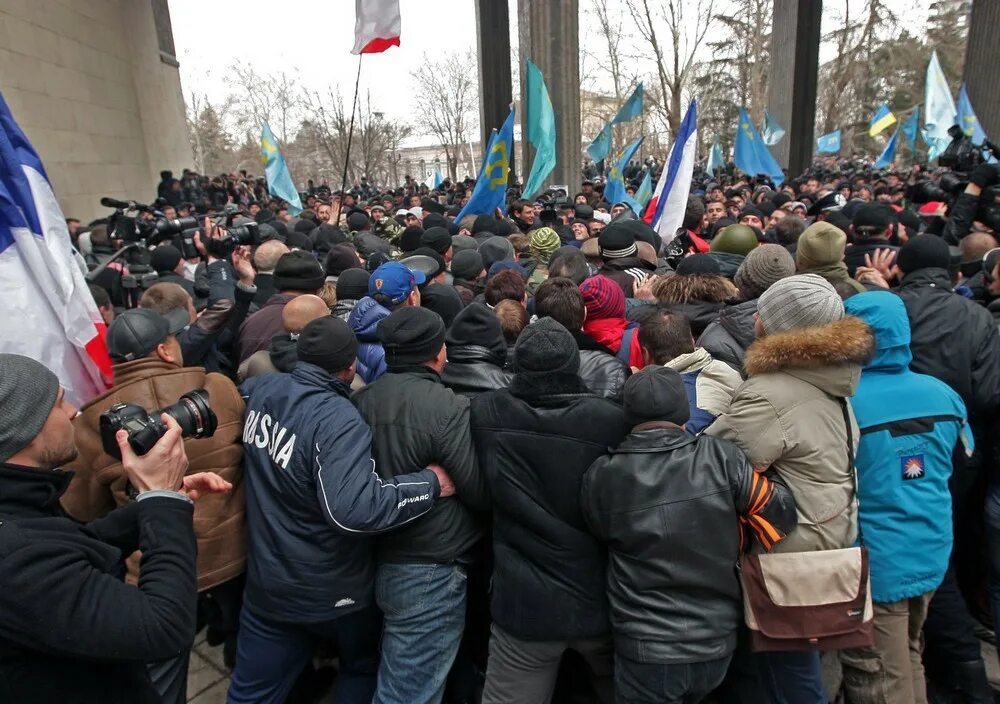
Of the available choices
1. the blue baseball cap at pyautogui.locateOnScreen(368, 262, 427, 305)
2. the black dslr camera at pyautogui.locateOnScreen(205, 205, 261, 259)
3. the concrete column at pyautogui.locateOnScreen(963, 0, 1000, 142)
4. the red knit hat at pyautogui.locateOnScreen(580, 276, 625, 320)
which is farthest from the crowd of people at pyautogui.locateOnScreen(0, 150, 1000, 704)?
the concrete column at pyautogui.locateOnScreen(963, 0, 1000, 142)

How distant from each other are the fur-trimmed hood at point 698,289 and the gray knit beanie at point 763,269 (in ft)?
0.58

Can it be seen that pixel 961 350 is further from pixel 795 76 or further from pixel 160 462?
pixel 795 76

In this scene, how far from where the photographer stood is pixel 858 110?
47469mm

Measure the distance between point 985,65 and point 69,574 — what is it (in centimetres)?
2106

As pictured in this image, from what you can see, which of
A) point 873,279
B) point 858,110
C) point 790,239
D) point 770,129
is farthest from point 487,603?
point 858,110

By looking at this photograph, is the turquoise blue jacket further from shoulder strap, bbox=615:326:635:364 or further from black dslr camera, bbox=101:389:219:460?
black dslr camera, bbox=101:389:219:460

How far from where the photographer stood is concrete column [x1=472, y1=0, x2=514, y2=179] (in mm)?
15656

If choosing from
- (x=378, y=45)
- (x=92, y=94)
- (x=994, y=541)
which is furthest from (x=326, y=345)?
(x=92, y=94)

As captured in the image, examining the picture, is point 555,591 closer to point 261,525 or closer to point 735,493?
point 735,493

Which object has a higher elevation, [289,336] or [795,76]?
[795,76]

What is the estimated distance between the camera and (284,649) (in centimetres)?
256

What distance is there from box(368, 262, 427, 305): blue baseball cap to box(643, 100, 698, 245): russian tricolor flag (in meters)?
3.69

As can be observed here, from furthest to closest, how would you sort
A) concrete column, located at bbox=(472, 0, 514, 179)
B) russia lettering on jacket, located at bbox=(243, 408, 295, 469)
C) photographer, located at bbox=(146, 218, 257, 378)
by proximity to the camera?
concrete column, located at bbox=(472, 0, 514, 179) < photographer, located at bbox=(146, 218, 257, 378) < russia lettering on jacket, located at bbox=(243, 408, 295, 469)

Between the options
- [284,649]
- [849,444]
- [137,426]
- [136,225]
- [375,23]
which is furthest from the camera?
[375,23]
